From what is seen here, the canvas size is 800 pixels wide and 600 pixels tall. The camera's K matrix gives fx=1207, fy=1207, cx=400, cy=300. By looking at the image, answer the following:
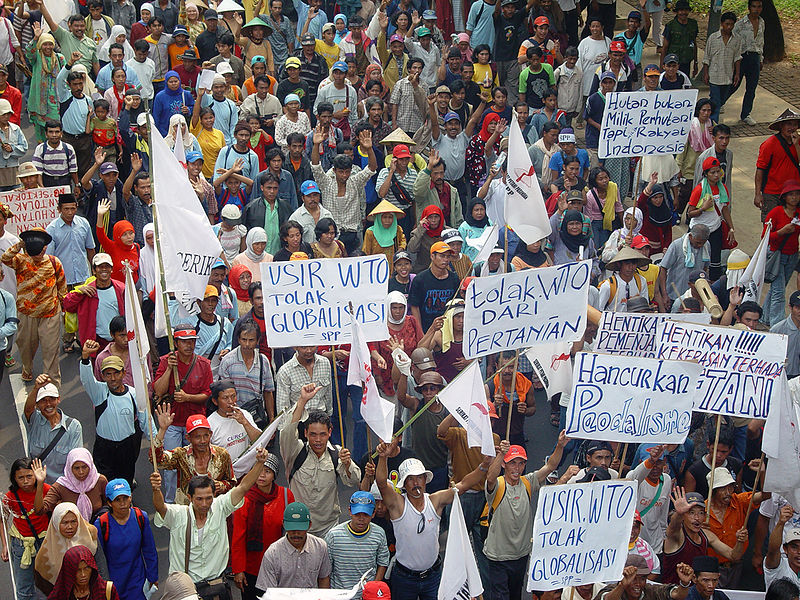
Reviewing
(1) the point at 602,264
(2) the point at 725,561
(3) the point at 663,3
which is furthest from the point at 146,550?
(3) the point at 663,3

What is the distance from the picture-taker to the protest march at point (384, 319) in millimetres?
8938

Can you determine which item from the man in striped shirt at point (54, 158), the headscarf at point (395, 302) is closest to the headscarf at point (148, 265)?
the man in striped shirt at point (54, 158)

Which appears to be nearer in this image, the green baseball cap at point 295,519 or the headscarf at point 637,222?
the green baseball cap at point 295,519

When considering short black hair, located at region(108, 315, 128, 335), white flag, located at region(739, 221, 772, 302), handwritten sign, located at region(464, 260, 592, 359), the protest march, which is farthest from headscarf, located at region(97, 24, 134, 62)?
handwritten sign, located at region(464, 260, 592, 359)

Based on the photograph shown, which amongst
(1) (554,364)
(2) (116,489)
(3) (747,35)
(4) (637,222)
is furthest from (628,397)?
(3) (747,35)

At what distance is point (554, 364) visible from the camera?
36.4ft

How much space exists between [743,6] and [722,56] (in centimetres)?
616

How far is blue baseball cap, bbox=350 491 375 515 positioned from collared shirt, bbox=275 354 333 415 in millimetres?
1709

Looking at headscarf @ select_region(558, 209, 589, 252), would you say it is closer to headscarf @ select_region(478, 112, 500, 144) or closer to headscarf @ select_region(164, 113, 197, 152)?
headscarf @ select_region(478, 112, 500, 144)

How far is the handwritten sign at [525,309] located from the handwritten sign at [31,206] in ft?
17.9

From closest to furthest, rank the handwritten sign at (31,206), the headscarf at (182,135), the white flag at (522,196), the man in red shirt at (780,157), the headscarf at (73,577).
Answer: the headscarf at (73,577) < the white flag at (522,196) < the handwritten sign at (31,206) < the headscarf at (182,135) < the man in red shirt at (780,157)

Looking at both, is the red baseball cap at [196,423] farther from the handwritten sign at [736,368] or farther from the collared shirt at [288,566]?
the handwritten sign at [736,368]

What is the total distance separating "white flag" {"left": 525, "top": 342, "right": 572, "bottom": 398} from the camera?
36.2 feet

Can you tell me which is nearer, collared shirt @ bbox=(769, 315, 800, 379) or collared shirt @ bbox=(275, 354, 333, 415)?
collared shirt @ bbox=(275, 354, 333, 415)
